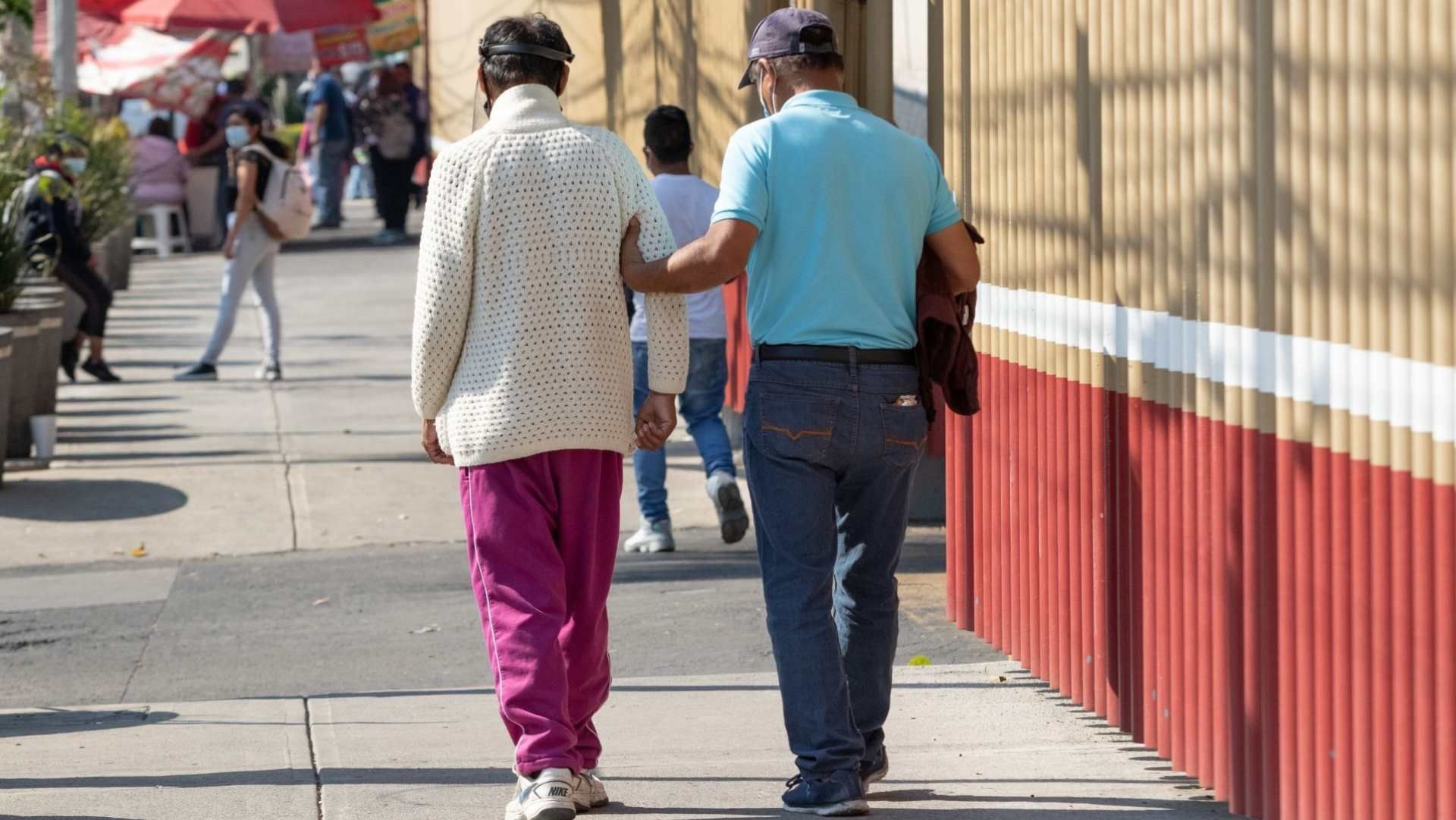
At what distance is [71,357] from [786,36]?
1165 cm

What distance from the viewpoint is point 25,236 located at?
13961 millimetres

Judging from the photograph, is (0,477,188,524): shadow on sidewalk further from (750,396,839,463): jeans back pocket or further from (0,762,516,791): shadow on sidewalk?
A: (750,396,839,463): jeans back pocket

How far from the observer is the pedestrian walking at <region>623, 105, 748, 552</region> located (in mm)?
8664

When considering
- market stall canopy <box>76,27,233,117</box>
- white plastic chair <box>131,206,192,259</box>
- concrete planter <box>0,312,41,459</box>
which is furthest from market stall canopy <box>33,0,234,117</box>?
concrete planter <box>0,312,41,459</box>

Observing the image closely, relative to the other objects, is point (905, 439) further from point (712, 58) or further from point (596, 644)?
point (712, 58)

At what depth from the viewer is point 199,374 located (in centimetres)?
1573

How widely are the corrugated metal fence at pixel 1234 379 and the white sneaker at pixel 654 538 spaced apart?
2.57 metres

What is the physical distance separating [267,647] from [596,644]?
2722 mm

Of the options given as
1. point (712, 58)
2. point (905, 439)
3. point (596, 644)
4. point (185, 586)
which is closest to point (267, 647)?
point (185, 586)

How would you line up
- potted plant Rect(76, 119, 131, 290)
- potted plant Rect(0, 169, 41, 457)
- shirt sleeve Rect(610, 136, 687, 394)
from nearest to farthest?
shirt sleeve Rect(610, 136, 687, 394) < potted plant Rect(0, 169, 41, 457) < potted plant Rect(76, 119, 131, 290)

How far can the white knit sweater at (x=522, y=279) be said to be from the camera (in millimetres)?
4848

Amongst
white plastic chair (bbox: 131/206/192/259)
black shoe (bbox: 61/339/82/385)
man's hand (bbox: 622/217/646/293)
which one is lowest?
white plastic chair (bbox: 131/206/192/259)

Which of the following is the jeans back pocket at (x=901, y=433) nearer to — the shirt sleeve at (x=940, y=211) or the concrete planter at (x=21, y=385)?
the shirt sleeve at (x=940, y=211)

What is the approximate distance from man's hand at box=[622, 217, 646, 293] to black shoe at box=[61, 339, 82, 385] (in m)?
11.3
